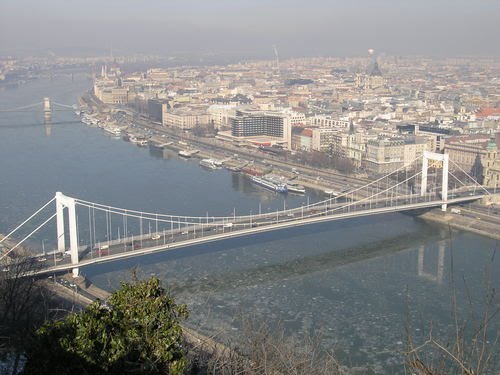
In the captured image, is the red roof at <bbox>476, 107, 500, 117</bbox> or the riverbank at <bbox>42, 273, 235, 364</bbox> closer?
the riverbank at <bbox>42, 273, 235, 364</bbox>

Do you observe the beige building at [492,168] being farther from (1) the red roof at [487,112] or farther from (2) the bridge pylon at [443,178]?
(1) the red roof at [487,112]

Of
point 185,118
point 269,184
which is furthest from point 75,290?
point 185,118

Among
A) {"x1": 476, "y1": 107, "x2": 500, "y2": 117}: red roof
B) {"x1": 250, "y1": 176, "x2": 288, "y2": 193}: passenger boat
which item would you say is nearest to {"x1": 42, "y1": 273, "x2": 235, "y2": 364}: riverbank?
{"x1": 250, "y1": 176, "x2": 288, "y2": 193}: passenger boat

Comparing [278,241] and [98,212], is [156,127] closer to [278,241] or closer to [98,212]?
[98,212]

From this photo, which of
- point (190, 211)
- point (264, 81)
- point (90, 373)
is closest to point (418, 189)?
point (190, 211)

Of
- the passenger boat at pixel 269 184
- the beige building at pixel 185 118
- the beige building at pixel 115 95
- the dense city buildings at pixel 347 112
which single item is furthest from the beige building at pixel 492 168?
the beige building at pixel 115 95

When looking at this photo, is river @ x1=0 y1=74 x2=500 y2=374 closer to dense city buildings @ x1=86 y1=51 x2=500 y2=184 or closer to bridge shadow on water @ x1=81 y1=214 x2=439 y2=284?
bridge shadow on water @ x1=81 y1=214 x2=439 y2=284
